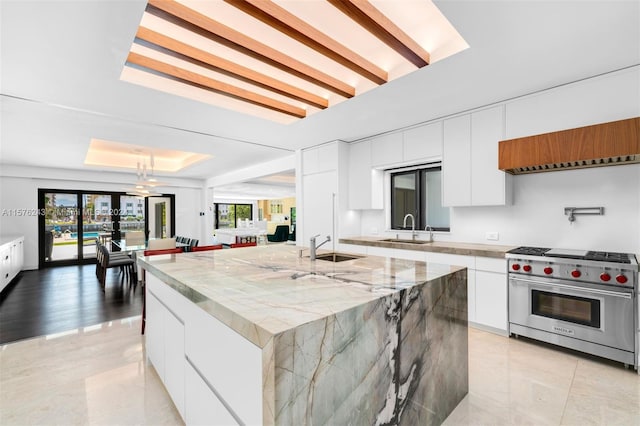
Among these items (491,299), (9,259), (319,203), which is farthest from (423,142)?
(9,259)

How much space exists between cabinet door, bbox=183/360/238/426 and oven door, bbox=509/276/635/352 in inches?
111

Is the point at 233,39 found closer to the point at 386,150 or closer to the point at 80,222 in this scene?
the point at 386,150

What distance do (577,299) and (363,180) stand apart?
2833 mm

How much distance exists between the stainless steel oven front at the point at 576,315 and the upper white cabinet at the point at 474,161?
37.2 inches

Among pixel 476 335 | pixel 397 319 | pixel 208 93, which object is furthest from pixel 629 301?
pixel 208 93

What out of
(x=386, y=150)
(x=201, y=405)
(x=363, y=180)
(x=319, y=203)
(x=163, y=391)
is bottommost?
(x=163, y=391)

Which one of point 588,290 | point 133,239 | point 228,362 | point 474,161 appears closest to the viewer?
point 228,362

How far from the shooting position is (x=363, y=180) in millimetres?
4566

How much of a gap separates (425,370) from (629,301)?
1.99 meters

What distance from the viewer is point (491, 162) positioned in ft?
10.7

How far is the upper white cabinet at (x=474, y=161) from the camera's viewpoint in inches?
126

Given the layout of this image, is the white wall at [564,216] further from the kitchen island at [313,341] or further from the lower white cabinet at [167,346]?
the lower white cabinet at [167,346]

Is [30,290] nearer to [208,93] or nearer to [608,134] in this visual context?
[208,93]

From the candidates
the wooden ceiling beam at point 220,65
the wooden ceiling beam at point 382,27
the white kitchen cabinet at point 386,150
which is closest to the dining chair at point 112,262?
the wooden ceiling beam at point 220,65
